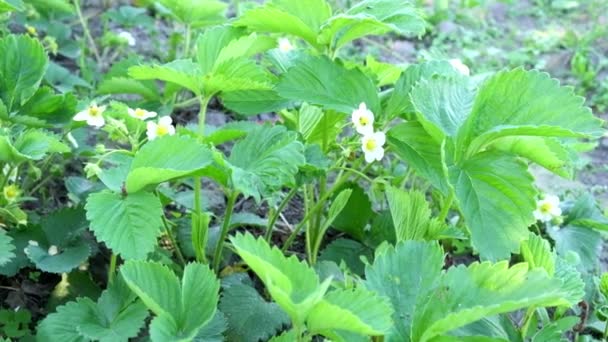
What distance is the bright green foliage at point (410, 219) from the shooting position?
1543 millimetres

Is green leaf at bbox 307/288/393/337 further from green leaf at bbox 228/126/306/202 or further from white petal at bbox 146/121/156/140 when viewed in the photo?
white petal at bbox 146/121/156/140

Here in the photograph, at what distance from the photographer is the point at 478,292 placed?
1.22 metres

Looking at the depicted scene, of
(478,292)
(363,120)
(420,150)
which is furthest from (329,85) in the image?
(478,292)

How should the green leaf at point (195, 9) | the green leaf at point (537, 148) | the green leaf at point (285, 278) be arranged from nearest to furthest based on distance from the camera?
the green leaf at point (285, 278) → the green leaf at point (537, 148) → the green leaf at point (195, 9)

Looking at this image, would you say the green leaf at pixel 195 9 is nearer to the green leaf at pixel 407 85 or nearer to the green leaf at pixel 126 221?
the green leaf at pixel 407 85

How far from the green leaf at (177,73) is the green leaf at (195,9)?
0.70 meters

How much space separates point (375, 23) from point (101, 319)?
783 mm

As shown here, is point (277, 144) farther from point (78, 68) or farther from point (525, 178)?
point (78, 68)

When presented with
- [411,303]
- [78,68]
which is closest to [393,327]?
[411,303]

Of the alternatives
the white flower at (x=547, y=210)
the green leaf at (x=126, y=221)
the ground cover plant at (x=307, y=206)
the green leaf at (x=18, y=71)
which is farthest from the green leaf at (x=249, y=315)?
the white flower at (x=547, y=210)

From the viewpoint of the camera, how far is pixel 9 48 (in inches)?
65.2

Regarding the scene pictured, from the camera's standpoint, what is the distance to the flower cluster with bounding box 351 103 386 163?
156 centimetres

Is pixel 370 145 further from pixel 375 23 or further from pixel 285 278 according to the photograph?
pixel 285 278

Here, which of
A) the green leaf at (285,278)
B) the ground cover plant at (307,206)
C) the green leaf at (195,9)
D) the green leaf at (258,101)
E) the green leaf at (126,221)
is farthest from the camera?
the green leaf at (195,9)
